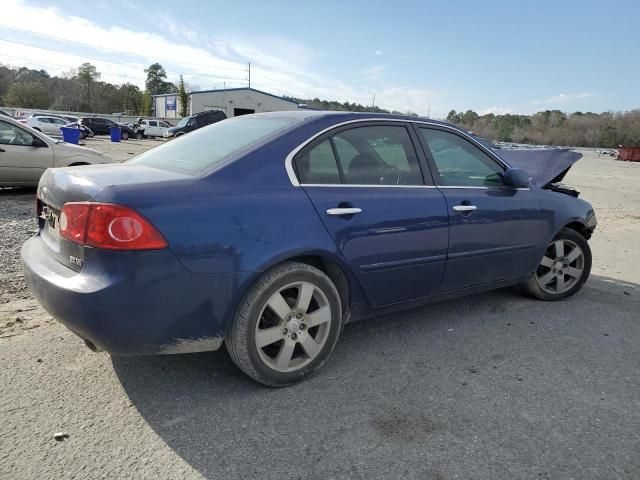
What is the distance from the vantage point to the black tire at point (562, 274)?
450cm

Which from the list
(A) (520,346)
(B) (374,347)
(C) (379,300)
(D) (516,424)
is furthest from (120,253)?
(A) (520,346)

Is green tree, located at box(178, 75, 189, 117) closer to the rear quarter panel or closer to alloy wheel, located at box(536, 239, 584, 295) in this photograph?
alloy wheel, located at box(536, 239, 584, 295)

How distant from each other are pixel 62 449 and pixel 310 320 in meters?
A: 1.38

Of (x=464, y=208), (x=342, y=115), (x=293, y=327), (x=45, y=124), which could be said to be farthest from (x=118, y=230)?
(x=45, y=124)

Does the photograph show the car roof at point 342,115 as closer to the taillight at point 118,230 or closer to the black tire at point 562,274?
the taillight at point 118,230

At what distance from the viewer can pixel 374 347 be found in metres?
3.46

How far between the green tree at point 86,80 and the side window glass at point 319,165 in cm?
9508

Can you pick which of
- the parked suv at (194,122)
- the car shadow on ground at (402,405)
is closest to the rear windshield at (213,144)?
the car shadow on ground at (402,405)

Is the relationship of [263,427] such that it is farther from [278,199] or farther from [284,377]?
[278,199]

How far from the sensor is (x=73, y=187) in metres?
2.53

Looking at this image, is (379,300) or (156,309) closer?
(156,309)

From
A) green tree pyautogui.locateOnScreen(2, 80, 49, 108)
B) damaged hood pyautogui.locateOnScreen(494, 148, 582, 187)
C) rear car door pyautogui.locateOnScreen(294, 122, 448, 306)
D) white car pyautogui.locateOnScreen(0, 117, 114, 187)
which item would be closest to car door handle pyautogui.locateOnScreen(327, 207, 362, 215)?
rear car door pyautogui.locateOnScreen(294, 122, 448, 306)

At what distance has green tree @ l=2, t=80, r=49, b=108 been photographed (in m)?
71.4

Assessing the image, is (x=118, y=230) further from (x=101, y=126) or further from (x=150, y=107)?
(x=150, y=107)
